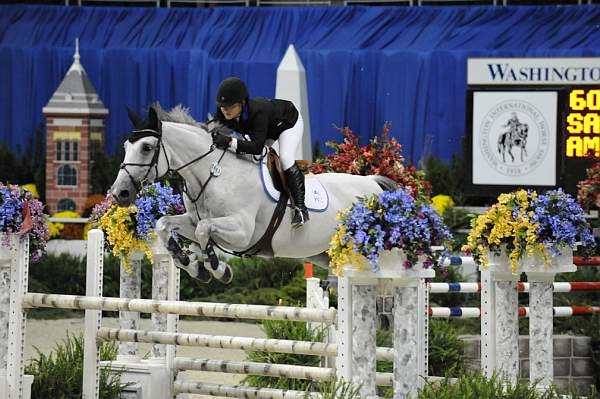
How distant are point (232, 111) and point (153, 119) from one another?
1.43ft

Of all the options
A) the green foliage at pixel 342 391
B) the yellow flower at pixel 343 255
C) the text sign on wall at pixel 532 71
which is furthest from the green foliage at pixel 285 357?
the text sign on wall at pixel 532 71

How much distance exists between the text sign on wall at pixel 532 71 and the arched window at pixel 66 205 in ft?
19.5

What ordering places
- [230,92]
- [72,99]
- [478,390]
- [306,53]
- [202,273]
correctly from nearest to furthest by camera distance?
[478,390], [202,273], [230,92], [72,99], [306,53]

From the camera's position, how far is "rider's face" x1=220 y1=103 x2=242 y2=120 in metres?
6.48

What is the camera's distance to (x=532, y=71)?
1352 cm

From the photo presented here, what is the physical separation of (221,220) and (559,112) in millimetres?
6128

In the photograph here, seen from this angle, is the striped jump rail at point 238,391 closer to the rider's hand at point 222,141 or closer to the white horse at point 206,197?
the white horse at point 206,197

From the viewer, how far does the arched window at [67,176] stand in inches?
643

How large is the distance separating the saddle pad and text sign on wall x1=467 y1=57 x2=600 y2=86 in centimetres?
647

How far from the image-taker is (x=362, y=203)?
5.35 m

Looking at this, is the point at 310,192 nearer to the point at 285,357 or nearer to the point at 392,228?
the point at 285,357

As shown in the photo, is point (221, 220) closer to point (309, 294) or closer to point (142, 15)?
point (309, 294)

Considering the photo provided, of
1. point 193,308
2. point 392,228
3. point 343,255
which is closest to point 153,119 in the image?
point 193,308

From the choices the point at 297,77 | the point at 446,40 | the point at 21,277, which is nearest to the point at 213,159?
the point at 21,277
